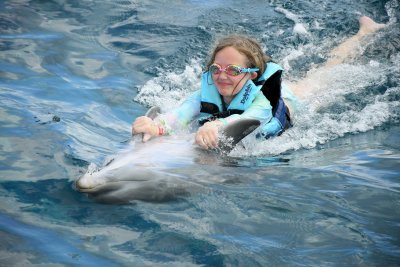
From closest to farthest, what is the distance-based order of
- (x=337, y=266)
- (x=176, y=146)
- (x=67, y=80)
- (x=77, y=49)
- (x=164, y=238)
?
(x=337, y=266) < (x=164, y=238) < (x=176, y=146) < (x=67, y=80) < (x=77, y=49)

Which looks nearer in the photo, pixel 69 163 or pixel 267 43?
pixel 69 163

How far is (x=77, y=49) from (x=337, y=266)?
6.53 meters

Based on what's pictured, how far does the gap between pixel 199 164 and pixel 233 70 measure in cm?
138

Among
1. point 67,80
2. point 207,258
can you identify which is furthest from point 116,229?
point 67,80

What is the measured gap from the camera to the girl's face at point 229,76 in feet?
19.2

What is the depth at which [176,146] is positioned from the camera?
16.8ft

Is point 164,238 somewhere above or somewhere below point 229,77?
below

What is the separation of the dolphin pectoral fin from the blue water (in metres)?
0.19

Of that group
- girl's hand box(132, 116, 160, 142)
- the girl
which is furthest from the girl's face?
girl's hand box(132, 116, 160, 142)

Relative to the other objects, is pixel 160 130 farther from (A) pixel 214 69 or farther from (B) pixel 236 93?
(B) pixel 236 93

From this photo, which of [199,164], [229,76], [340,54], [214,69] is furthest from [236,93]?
[340,54]

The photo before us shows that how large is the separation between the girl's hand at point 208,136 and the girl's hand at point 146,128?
0.45 m

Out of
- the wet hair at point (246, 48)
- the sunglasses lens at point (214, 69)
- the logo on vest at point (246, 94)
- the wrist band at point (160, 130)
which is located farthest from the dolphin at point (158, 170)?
the wet hair at point (246, 48)

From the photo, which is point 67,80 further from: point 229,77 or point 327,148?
point 327,148
